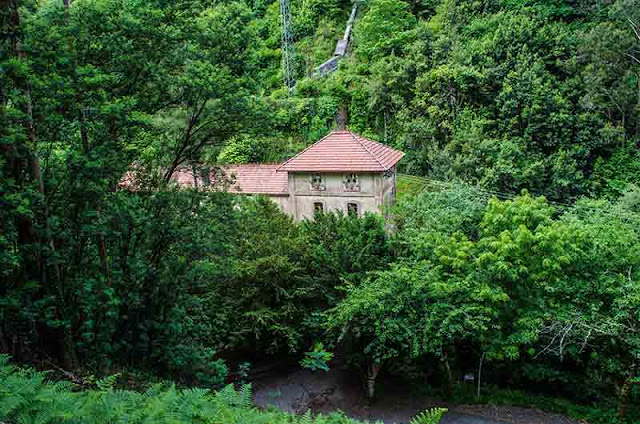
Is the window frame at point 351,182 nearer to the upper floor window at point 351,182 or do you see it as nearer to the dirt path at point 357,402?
the upper floor window at point 351,182

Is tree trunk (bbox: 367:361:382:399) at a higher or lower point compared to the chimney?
lower

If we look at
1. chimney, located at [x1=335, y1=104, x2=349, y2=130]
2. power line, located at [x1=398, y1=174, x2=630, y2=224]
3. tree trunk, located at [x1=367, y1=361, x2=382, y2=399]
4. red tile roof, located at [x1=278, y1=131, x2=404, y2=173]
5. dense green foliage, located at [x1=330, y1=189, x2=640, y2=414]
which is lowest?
tree trunk, located at [x1=367, y1=361, x2=382, y2=399]

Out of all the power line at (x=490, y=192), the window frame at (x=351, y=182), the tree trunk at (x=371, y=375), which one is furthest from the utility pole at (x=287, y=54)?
the tree trunk at (x=371, y=375)

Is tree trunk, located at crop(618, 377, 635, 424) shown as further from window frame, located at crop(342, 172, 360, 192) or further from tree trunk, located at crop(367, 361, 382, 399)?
window frame, located at crop(342, 172, 360, 192)

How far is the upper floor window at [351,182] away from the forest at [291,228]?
393cm

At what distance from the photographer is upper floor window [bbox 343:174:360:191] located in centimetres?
2284

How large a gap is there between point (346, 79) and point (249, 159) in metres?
8.12

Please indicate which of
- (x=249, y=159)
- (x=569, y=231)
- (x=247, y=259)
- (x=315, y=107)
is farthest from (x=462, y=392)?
(x=315, y=107)

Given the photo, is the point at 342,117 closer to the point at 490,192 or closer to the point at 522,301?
the point at 490,192

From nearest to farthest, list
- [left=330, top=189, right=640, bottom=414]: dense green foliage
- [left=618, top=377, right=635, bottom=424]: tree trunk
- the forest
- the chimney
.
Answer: the forest
[left=618, top=377, right=635, bottom=424]: tree trunk
[left=330, top=189, right=640, bottom=414]: dense green foliage
the chimney

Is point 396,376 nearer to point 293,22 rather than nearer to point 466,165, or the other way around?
point 466,165

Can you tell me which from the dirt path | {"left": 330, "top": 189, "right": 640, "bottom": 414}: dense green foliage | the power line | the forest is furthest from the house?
the dirt path

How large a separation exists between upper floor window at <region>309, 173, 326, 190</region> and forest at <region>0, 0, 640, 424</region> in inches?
208

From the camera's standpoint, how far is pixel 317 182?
23516 millimetres
